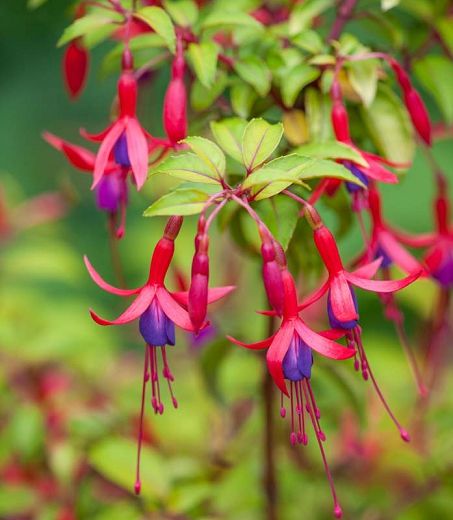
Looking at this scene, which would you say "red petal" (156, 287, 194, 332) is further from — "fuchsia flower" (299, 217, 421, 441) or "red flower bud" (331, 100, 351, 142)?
"red flower bud" (331, 100, 351, 142)

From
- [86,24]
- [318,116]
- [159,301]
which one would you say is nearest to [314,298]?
[159,301]

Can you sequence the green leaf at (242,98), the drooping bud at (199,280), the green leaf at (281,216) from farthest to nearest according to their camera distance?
the green leaf at (242,98)
the green leaf at (281,216)
the drooping bud at (199,280)

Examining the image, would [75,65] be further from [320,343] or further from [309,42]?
[320,343]

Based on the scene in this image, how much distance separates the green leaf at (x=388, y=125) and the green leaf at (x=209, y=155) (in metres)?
0.24

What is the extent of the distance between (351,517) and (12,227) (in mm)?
750

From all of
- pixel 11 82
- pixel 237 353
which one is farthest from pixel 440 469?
pixel 11 82

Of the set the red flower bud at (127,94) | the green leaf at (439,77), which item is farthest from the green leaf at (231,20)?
the green leaf at (439,77)

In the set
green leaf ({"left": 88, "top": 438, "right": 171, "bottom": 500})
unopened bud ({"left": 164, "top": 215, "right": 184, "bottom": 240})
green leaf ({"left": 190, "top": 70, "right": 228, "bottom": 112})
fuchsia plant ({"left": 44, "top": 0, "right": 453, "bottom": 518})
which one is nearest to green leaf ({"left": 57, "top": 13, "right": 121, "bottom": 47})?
fuchsia plant ({"left": 44, "top": 0, "right": 453, "bottom": 518})

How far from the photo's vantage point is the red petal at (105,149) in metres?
0.76

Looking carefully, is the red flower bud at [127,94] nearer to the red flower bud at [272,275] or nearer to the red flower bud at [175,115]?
the red flower bud at [175,115]

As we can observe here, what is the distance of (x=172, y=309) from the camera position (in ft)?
2.34

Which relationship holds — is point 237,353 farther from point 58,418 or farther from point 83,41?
point 83,41

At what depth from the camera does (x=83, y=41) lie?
3.16 feet

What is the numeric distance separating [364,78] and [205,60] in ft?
0.50
